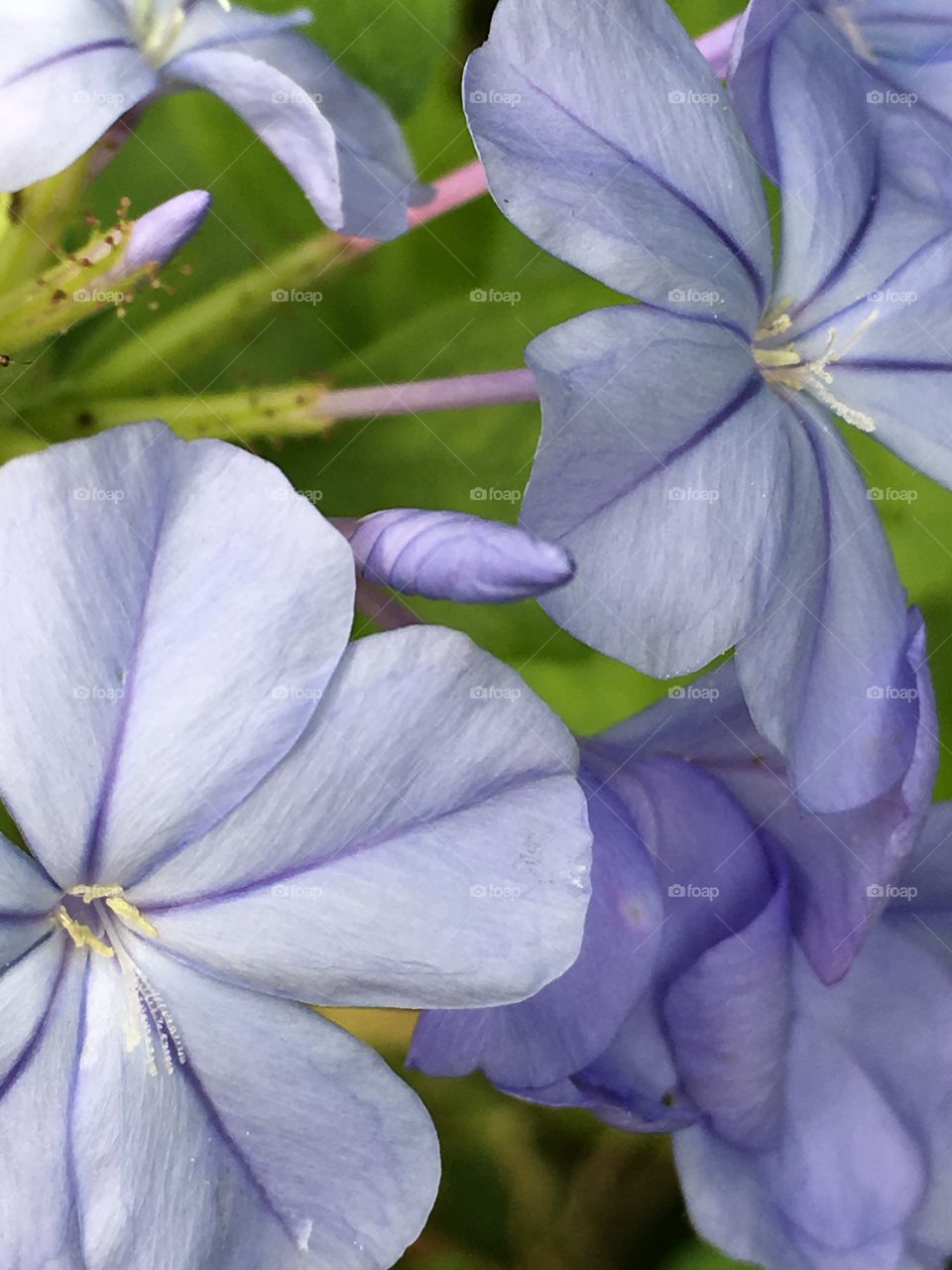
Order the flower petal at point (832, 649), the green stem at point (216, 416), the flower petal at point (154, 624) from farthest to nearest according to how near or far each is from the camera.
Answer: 1. the green stem at point (216, 416)
2. the flower petal at point (832, 649)
3. the flower petal at point (154, 624)

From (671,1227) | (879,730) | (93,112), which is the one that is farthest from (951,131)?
(671,1227)

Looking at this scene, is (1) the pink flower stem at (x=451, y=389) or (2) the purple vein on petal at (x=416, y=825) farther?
(1) the pink flower stem at (x=451, y=389)

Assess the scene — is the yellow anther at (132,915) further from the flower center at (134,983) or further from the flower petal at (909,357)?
the flower petal at (909,357)

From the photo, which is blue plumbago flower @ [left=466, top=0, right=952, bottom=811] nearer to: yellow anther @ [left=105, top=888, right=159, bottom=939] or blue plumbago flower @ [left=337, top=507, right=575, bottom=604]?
blue plumbago flower @ [left=337, top=507, right=575, bottom=604]

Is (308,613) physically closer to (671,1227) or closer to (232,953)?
(232,953)

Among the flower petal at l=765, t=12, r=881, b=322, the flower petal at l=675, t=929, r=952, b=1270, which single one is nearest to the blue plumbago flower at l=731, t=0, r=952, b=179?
the flower petal at l=765, t=12, r=881, b=322

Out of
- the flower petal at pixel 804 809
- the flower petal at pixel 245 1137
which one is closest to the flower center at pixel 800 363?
the flower petal at pixel 804 809
